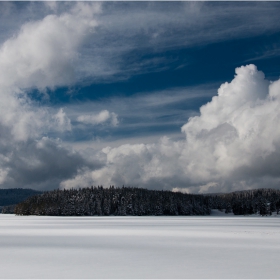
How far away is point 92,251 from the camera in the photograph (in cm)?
2941

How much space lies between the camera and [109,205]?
16400cm

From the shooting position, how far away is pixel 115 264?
2325 cm

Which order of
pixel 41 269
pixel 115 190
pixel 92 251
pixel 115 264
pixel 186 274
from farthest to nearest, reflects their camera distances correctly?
pixel 115 190, pixel 92 251, pixel 115 264, pixel 41 269, pixel 186 274

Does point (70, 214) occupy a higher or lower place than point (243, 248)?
higher

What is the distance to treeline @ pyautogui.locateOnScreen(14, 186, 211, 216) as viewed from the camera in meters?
164

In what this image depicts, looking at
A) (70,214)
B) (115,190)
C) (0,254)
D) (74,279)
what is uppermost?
(115,190)

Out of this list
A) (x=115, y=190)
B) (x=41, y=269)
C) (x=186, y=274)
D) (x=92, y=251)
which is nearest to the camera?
(x=186, y=274)

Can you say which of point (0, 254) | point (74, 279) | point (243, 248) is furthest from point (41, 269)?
point (243, 248)

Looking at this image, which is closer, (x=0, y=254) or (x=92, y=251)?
(x=0, y=254)

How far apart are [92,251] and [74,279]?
1088cm

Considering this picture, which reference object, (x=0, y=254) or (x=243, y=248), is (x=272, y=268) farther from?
(x=0, y=254)

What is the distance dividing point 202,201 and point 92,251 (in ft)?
557

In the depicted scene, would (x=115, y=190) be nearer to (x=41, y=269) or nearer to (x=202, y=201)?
(x=202, y=201)

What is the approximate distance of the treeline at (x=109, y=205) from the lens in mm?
163625
